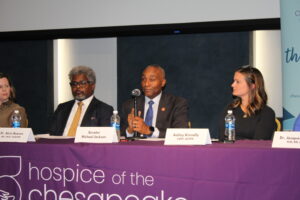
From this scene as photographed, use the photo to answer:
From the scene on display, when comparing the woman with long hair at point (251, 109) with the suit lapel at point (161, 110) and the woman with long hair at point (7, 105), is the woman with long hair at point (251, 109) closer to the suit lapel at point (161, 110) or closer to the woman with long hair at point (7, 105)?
the suit lapel at point (161, 110)

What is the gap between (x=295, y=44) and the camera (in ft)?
13.3

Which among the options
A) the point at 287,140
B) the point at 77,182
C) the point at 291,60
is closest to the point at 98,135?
the point at 77,182

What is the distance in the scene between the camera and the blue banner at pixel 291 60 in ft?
13.2

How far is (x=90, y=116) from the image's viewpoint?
4.41 m

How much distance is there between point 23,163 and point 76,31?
292 cm

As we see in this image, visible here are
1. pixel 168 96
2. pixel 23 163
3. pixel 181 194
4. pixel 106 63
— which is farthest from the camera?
pixel 106 63

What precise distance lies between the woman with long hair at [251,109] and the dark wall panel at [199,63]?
1877 mm

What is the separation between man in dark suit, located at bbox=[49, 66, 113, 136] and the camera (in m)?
4.38

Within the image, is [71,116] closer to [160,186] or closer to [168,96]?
[168,96]

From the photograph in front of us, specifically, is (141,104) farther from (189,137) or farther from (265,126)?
(189,137)

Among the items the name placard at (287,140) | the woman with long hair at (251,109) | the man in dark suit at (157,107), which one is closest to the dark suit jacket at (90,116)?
the man in dark suit at (157,107)

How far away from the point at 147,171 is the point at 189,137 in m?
0.30

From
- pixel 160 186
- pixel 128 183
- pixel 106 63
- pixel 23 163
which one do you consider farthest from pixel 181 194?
pixel 106 63

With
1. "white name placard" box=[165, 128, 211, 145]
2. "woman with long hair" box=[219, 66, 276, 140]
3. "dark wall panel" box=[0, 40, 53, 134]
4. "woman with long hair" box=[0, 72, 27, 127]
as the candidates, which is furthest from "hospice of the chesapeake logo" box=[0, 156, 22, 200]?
"dark wall panel" box=[0, 40, 53, 134]
